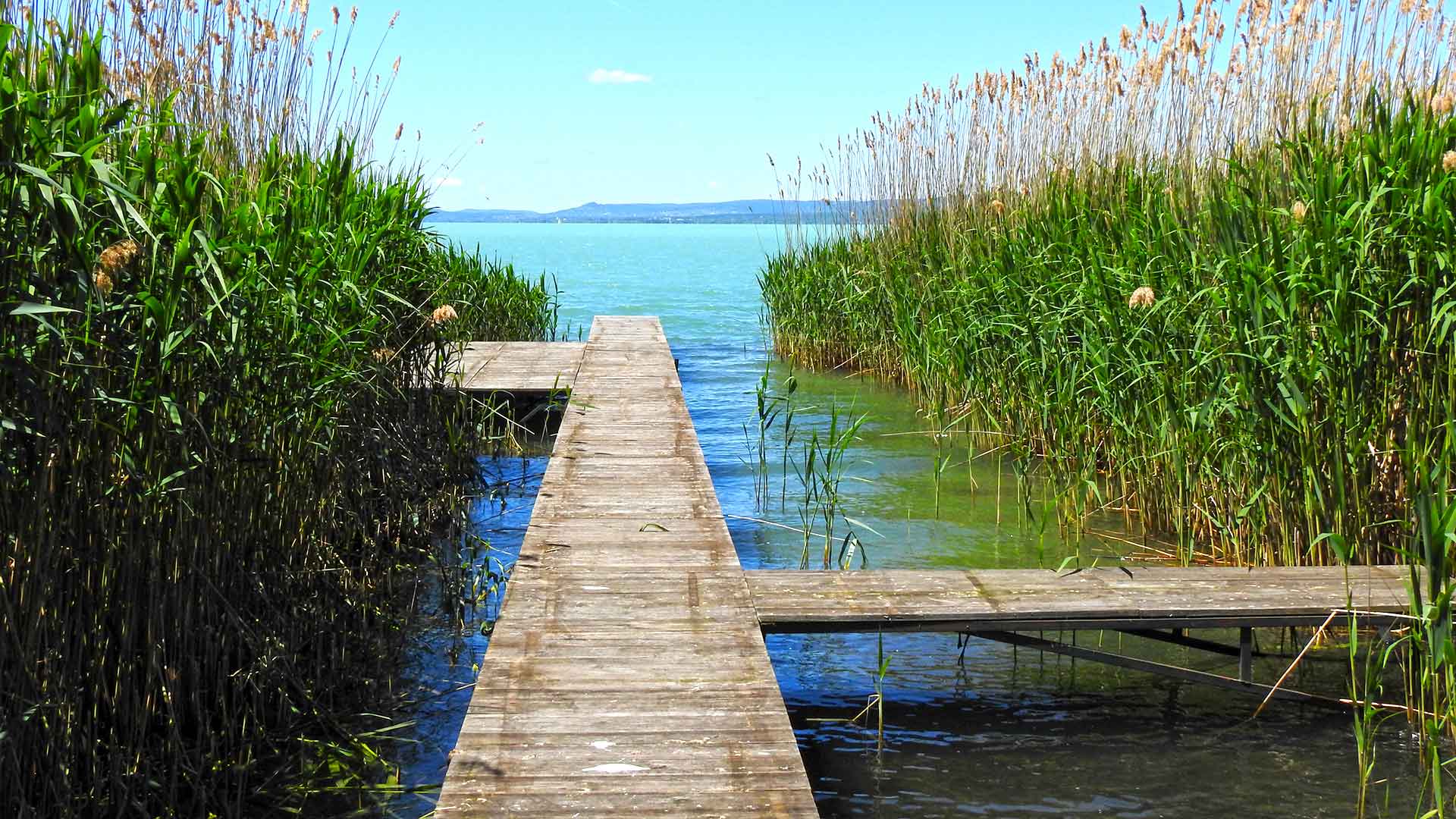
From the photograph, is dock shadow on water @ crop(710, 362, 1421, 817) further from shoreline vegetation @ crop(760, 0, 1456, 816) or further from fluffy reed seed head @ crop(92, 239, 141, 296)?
fluffy reed seed head @ crop(92, 239, 141, 296)

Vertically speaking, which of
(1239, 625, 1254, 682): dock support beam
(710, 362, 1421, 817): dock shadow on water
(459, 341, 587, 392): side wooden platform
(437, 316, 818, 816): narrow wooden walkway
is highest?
(459, 341, 587, 392): side wooden platform

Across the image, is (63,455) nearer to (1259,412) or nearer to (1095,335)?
(1259,412)

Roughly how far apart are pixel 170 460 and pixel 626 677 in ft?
3.58

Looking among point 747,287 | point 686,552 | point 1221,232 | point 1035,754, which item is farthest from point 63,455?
point 747,287

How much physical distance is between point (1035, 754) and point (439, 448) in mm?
2838

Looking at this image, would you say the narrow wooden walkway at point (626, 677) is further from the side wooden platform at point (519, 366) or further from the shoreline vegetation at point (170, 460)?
the side wooden platform at point (519, 366)

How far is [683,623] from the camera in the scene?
10.3 ft

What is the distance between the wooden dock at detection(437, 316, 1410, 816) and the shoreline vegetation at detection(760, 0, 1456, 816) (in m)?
0.42

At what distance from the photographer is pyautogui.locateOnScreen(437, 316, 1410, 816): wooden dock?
2287 millimetres

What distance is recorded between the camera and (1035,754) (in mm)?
3318

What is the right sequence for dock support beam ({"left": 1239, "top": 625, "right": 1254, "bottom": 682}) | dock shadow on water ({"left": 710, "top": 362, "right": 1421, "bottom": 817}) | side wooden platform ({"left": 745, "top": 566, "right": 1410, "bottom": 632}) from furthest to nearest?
1. dock support beam ({"left": 1239, "top": 625, "right": 1254, "bottom": 682})
2. side wooden platform ({"left": 745, "top": 566, "right": 1410, "bottom": 632})
3. dock shadow on water ({"left": 710, "top": 362, "right": 1421, "bottom": 817})

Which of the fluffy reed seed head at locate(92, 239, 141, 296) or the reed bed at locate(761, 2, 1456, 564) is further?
the reed bed at locate(761, 2, 1456, 564)

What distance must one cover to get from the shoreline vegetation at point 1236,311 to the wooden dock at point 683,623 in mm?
423

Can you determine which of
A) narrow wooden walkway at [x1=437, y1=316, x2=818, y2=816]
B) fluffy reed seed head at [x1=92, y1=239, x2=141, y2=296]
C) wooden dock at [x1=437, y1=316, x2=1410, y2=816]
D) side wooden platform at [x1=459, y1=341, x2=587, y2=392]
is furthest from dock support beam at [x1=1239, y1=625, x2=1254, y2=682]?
side wooden platform at [x1=459, y1=341, x2=587, y2=392]
